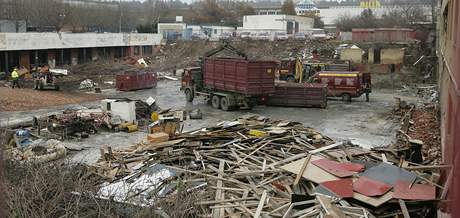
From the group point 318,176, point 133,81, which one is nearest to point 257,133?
point 318,176

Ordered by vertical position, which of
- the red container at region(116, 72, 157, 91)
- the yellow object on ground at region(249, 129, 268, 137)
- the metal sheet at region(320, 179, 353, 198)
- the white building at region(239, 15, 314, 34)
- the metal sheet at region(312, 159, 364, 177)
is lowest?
the metal sheet at region(320, 179, 353, 198)

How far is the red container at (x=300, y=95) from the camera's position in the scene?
25.2m

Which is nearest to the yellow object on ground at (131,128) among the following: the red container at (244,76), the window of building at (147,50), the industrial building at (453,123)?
the red container at (244,76)

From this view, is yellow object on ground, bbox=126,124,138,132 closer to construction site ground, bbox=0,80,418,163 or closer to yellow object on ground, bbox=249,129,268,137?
construction site ground, bbox=0,80,418,163

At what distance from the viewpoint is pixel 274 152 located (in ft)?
41.6

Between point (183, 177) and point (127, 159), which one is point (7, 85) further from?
point (183, 177)

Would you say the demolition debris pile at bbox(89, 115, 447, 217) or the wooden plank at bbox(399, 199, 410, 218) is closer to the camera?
the wooden plank at bbox(399, 199, 410, 218)

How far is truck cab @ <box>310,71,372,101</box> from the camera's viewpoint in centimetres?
2734

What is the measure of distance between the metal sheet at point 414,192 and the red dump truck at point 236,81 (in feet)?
49.4

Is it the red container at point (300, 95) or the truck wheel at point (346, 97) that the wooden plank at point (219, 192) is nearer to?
the red container at point (300, 95)

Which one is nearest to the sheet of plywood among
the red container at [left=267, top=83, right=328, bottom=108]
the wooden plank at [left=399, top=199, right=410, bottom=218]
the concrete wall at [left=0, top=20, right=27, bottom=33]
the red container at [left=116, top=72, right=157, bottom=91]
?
the wooden plank at [left=399, top=199, right=410, bottom=218]

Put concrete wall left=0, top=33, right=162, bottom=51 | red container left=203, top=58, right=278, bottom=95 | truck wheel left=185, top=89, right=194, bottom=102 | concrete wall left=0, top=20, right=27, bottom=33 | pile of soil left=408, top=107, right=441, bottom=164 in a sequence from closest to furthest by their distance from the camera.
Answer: pile of soil left=408, top=107, right=441, bottom=164, red container left=203, top=58, right=278, bottom=95, truck wheel left=185, top=89, right=194, bottom=102, concrete wall left=0, top=33, right=162, bottom=51, concrete wall left=0, top=20, right=27, bottom=33

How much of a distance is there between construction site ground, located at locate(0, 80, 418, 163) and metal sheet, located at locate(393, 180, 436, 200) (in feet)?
24.1

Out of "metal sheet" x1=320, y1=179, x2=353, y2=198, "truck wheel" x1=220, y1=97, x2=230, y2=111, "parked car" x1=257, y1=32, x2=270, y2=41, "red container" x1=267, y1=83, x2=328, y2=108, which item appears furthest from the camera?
"parked car" x1=257, y1=32, x2=270, y2=41
